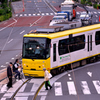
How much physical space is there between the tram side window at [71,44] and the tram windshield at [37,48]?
1609mm

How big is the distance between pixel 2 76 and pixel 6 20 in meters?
44.4

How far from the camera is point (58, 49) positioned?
22.2m

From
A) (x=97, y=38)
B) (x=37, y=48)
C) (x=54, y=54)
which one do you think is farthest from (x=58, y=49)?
(x=97, y=38)

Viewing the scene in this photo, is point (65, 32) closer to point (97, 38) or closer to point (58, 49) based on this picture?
point (58, 49)

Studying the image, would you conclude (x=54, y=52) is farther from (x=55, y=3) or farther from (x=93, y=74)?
(x=55, y=3)

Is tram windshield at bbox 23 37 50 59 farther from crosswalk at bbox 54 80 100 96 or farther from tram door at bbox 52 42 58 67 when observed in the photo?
crosswalk at bbox 54 80 100 96

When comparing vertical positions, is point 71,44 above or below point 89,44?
above

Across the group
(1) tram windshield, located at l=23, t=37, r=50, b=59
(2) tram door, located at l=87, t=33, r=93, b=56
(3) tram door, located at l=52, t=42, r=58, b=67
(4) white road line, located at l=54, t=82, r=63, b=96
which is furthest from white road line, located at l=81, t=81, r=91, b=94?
(2) tram door, located at l=87, t=33, r=93, b=56

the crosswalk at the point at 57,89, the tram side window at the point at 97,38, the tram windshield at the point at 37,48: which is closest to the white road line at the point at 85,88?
the crosswalk at the point at 57,89

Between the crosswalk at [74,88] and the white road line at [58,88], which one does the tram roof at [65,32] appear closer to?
the white road line at [58,88]

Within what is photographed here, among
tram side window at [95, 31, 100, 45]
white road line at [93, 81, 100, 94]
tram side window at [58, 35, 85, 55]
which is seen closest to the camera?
white road line at [93, 81, 100, 94]

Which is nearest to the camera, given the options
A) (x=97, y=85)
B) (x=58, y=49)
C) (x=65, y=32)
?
(x=97, y=85)

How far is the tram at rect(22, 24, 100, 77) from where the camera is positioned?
2105 cm

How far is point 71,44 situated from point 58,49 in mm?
1821
